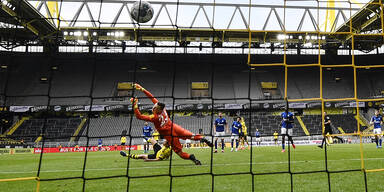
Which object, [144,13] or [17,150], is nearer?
[144,13]

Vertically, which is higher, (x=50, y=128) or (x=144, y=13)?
(x=144, y=13)

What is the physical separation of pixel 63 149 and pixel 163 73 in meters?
9.67

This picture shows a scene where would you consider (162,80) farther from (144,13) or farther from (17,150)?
(144,13)

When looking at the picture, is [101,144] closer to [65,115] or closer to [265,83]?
[65,115]

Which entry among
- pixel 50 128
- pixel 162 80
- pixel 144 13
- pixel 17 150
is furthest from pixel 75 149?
pixel 144 13

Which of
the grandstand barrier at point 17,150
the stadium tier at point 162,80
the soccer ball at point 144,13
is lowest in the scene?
the grandstand barrier at point 17,150

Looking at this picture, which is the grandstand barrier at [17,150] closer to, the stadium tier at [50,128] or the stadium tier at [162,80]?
the stadium tier at [50,128]

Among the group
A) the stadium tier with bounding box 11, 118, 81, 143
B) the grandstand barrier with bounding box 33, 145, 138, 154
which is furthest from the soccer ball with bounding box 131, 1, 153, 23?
the stadium tier with bounding box 11, 118, 81, 143

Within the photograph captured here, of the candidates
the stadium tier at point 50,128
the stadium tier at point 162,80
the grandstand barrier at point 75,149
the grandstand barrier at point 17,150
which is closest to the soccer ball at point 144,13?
the grandstand barrier at point 75,149

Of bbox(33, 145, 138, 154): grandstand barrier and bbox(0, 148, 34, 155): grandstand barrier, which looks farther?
bbox(0, 148, 34, 155): grandstand barrier

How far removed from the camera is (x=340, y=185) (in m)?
3.71

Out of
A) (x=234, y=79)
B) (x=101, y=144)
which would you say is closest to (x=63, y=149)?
(x=101, y=144)

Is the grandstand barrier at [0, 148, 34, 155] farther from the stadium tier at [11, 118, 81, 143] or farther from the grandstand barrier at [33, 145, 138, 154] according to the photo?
the stadium tier at [11, 118, 81, 143]

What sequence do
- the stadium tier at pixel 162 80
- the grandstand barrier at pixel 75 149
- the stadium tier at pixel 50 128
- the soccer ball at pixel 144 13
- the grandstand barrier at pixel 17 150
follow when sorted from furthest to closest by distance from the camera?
the stadium tier at pixel 162 80 < the stadium tier at pixel 50 128 < the grandstand barrier at pixel 17 150 < the grandstand barrier at pixel 75 149 < the soccer ball at pixel 144 13
